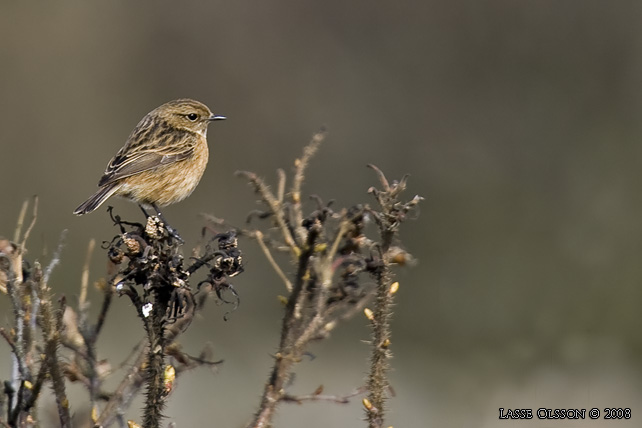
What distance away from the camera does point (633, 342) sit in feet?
31.3

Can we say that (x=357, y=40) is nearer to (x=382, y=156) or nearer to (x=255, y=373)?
(x=382, y=156)

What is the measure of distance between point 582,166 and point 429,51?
2405 mm

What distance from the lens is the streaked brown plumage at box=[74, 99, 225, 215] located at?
5.30 m

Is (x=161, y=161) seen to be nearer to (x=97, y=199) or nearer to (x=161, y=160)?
(x=161, y=160)

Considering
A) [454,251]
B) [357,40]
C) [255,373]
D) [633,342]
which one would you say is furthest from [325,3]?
[633,342]

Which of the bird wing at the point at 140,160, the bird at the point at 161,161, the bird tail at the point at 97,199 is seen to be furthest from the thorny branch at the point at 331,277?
the bird wing at the point at 140,160

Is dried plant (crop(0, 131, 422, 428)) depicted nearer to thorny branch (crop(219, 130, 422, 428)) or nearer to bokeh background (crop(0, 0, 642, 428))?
thorny branch (crop(219, 130, 422, 428))

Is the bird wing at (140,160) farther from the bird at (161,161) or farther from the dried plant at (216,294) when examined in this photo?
the dried plant at (216,294)

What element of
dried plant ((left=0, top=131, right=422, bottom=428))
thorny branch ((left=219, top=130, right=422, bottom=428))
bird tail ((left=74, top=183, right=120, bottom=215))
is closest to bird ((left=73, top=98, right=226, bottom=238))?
bird tail ((left=74, top=183, right=120, bottom=215))

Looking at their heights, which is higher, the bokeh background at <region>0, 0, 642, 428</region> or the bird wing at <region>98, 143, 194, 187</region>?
the bokeh background at <region>0, 0, 642, 428</region>

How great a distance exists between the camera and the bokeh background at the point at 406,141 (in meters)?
9.99

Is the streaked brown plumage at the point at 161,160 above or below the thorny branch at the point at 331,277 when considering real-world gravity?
above

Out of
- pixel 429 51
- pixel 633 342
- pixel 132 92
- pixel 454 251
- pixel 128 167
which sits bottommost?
pixel 128 167

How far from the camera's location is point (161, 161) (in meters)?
5.51
